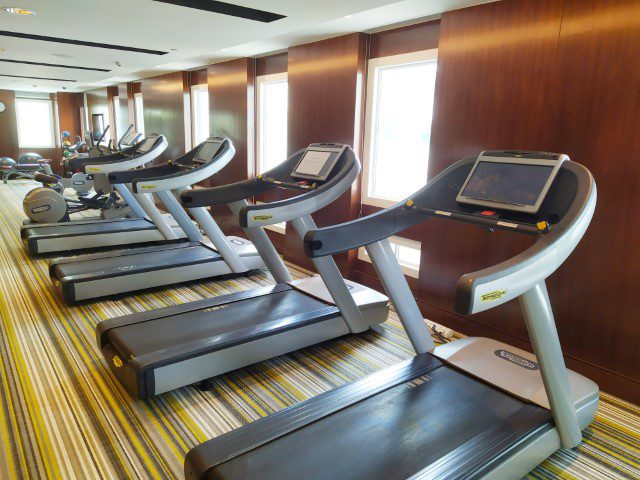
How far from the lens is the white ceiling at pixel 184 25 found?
347cm

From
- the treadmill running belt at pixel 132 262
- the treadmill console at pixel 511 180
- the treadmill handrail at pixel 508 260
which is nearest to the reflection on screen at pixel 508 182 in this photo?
the treadmill console at pixel 511 180

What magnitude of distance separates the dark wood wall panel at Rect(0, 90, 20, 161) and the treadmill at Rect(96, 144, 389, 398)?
1238 cm

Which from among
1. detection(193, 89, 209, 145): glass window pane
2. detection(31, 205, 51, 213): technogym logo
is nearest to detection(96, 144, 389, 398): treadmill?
detection(31, 205, 51, 213): technogym logo

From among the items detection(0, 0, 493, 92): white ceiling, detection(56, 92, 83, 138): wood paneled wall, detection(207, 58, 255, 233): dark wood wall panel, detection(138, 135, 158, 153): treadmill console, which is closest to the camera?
detection(0, 0, 493, 92): white ceiling

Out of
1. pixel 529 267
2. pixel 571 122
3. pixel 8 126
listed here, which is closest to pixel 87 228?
pixel 571 122

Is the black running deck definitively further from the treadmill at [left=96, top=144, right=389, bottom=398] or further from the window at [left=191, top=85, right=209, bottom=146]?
the window at [left=191, top=85, right=209, bottom=146]

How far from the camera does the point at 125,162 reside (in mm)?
5750

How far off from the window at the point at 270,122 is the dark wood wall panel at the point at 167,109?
2012 millimetres

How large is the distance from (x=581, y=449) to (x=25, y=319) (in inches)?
153

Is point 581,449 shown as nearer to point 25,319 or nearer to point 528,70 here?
point 528,70

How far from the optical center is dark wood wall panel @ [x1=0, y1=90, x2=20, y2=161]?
42.8 ft

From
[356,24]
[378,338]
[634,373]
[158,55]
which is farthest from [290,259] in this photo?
[634,373]

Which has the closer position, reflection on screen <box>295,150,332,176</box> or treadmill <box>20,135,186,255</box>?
reflection on screen <box>295,150,332,176</box>

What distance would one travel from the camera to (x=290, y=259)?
18.1ft
